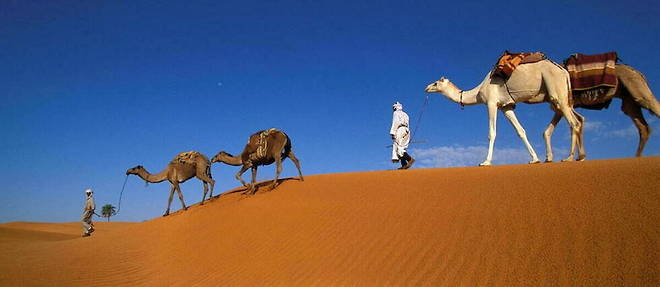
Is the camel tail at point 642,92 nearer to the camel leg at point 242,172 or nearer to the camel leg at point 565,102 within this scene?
the camel leg at point 565,102

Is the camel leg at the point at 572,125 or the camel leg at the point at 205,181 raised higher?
the camel leg at the point at 205,181

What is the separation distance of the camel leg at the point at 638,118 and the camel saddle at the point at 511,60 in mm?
2389

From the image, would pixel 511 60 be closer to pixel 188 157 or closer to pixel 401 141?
pixel 401 141

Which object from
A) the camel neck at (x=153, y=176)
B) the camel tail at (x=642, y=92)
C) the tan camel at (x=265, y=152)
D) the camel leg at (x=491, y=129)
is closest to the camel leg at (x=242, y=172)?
the tan camel at (x=265, y=152)

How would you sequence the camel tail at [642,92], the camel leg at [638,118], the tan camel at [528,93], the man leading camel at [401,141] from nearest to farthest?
1. the camel tail at [642,92]
2. the tan camel at [528,93]
3. the camel leg at [638,118]
4. the man leading camel at [401,141]

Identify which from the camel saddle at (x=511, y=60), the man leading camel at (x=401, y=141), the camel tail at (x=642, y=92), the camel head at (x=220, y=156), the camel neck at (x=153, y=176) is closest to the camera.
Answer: the camel tail at (x=642, y=92)

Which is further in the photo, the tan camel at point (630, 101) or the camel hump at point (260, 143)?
the camel hump at point (260, 143)

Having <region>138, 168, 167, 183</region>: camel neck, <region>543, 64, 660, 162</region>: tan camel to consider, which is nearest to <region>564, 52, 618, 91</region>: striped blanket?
<region>543, 64, 660, 162</region>: tan camel

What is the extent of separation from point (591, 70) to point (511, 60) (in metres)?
1.83

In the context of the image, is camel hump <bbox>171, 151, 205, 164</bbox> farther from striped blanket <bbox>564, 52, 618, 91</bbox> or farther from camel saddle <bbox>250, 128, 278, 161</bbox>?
striped blanket <bbox>564, 52, 618, 91</bbox>

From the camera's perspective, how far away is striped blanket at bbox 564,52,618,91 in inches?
392

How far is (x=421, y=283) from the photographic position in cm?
555

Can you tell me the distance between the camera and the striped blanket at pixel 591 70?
9969mm

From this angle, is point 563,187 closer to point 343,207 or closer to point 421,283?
point 421,283
